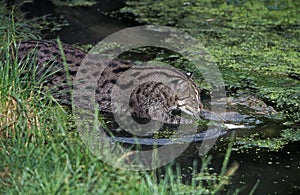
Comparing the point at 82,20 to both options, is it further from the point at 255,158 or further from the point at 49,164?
the point at 49,164

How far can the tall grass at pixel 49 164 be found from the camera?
4.21m

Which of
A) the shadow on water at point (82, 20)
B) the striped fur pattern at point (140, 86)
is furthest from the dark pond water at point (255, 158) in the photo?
the shadow on water at point (82, 20)

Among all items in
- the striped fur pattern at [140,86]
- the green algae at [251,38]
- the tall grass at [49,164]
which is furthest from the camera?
the green algae at [251,38]

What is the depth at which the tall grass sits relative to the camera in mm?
4211

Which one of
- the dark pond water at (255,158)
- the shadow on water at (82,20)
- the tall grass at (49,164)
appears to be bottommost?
the dark pond water at (255,158)

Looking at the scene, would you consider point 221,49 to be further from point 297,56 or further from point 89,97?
point 89,97

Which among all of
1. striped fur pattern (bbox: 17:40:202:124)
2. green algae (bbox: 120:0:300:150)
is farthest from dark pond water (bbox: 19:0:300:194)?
striped fur pattern (bbox: 17:40:202:124)

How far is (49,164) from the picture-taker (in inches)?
175

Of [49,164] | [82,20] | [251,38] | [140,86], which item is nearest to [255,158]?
[140,86]

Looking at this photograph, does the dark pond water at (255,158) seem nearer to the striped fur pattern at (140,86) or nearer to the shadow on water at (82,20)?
the striped fur pattern at (140,86)

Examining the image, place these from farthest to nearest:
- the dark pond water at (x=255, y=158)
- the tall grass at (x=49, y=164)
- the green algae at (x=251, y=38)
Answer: the green algae at (x=251, y=38)
the dark pond water at (x=255, y=158)
the tall grass at (x=49, y=164)

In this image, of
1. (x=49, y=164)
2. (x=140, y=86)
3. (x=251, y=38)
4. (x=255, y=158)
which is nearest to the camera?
(x=49, y=164)

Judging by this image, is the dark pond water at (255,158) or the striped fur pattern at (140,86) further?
the striped fur pattern at (140,86)

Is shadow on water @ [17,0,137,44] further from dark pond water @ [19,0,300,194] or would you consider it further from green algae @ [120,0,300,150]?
dark pond water @ [19,0,300,194]
